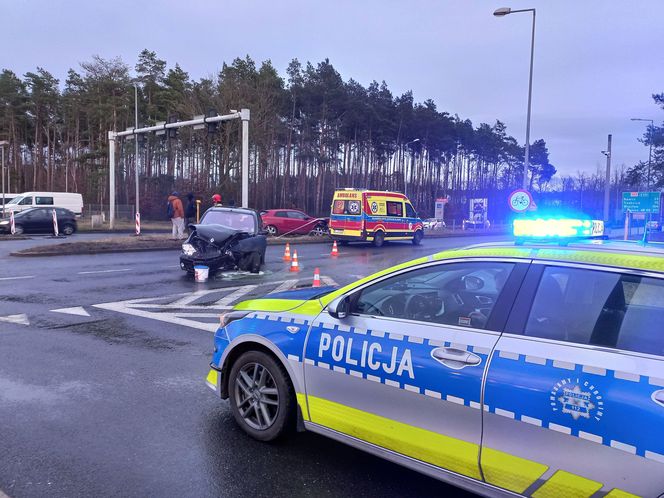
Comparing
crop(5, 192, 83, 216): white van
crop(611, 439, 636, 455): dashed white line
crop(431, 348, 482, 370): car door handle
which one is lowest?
crop(611, 439, 636, 455): dashed white line

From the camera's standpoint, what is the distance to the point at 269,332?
3.83 m

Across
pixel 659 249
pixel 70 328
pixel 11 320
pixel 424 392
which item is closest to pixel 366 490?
pixel 424 392

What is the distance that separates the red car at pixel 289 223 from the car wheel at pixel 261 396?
24934mm

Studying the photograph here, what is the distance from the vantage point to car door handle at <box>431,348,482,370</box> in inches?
111

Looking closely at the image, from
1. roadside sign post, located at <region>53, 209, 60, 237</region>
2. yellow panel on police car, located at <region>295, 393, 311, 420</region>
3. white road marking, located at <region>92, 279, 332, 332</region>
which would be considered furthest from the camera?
roadside sign post, located at <region>53, 209, 60, 237</region>

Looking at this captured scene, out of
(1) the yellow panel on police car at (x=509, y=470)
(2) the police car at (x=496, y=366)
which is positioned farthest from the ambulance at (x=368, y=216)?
(1) the yellow panel on police car at (x=509, y=470)

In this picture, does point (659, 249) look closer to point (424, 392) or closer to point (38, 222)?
point (424, 392)

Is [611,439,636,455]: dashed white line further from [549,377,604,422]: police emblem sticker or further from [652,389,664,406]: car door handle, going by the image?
[652,389,664,406]: car door handle

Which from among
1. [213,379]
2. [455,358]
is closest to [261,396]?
[213,379]

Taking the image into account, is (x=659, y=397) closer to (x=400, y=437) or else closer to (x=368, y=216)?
(x=400, y=437)

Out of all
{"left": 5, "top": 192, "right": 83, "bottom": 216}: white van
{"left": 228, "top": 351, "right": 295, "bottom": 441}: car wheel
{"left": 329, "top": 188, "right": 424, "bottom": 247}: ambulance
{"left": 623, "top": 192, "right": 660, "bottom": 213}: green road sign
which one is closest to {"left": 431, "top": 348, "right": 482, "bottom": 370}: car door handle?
{"left": 228, "top": 351, "right": 295, "bottom": 441}: car wheel

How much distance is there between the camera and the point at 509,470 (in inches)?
104

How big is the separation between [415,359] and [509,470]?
2.43 feet

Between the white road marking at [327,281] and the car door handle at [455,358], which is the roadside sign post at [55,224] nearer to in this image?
the white road marking at [327,281]
